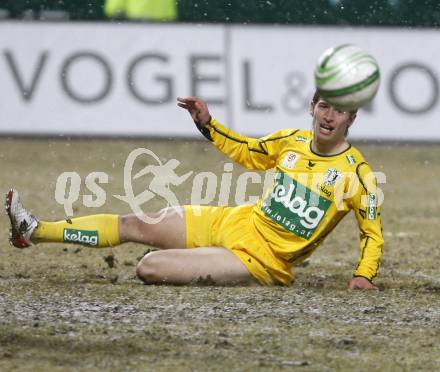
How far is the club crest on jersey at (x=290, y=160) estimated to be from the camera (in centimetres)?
651

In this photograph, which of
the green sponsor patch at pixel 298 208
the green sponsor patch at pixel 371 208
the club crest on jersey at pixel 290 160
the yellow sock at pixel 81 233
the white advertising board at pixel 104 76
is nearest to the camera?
the green sponsor patch at pixel 371 208

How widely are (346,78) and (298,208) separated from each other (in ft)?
2.56

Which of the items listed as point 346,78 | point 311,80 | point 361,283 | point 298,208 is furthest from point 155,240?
point 311,80

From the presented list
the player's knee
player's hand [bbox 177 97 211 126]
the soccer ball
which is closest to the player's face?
the soccer ball

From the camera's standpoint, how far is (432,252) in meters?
8.30

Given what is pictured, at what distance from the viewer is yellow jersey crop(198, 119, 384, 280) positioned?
6320mm

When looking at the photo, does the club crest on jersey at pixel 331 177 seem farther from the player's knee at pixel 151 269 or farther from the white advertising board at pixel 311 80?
the white advertising board at pixel 311 80

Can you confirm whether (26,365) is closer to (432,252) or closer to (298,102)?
(432,252)

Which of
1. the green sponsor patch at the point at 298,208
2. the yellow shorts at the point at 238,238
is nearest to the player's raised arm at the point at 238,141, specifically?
the green sponsor patch at the point at 298,208

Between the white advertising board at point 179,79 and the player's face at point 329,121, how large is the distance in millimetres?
7194

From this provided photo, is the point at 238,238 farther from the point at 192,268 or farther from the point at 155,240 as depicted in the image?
the point at 155,240

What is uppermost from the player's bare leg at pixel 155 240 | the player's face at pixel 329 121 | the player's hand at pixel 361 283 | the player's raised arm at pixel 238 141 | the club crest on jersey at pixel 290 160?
the player's face at pixel 329 121

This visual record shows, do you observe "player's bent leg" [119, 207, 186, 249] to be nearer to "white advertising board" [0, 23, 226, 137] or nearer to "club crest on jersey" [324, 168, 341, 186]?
"club crest on jersey" [324, 168, 341, 186]

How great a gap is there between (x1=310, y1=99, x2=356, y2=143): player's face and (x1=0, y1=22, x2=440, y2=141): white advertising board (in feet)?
23.6
